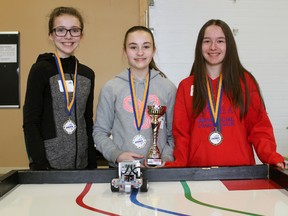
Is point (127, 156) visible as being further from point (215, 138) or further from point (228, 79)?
point (228, 79)

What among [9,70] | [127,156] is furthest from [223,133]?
[9,70]

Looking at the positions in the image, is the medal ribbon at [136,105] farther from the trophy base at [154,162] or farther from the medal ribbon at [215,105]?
the medal ribbon at [215,105]

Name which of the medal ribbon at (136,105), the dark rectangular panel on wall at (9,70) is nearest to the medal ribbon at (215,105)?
the medal ribbon at (136,105)

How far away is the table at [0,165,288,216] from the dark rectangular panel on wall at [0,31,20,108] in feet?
7.58

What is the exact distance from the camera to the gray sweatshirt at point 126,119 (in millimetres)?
1819

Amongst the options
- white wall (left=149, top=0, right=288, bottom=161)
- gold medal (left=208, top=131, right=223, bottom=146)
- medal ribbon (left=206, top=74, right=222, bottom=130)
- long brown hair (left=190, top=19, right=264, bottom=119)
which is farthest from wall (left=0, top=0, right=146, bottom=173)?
gold medal (left=208, top=131, right=223, bottom=146)

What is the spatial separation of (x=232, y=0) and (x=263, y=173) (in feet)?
7.23

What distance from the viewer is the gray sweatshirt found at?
1819 millimetres

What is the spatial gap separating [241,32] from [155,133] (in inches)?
74.6

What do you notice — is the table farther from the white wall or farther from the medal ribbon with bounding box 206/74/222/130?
the white wall

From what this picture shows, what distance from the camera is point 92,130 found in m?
1.98

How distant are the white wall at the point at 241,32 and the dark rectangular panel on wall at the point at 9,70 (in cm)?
146

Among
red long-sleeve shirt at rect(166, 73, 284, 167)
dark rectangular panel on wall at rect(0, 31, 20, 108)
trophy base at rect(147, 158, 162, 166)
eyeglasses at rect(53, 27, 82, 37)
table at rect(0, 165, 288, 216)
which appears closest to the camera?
table at rect(0, 165, 288, 216)

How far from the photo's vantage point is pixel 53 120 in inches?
71.7
